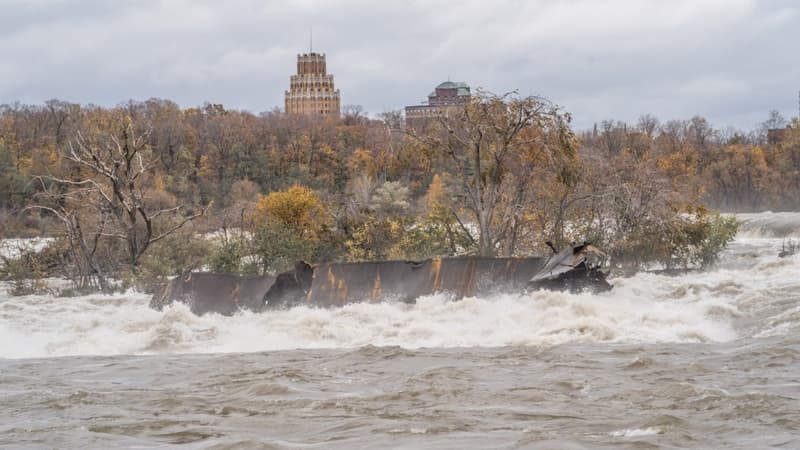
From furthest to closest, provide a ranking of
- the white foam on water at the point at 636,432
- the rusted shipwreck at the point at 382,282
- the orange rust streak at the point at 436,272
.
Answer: the orange rust streak at the point at 436,272 < the rusted shipwreck at the point at 382,282 < the white foam on water at the point at 636,432

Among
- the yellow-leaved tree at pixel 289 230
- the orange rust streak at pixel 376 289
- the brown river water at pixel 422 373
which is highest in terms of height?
the yellow-leaved tree at pixel 289 230

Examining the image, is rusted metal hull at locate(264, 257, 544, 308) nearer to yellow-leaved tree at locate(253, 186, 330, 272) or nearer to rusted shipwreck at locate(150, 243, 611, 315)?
rusted shipwreck at locate(150, 243, 611, 315)

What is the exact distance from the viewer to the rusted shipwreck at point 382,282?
55.3 feet

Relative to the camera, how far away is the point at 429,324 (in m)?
15.4

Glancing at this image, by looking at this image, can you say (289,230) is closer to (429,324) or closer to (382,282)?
(382,282)

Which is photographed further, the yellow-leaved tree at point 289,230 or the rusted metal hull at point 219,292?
the yellow-leaved tree at point 289,230

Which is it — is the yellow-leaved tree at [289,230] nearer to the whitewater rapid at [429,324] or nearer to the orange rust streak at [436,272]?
the whitewater rapid at [429,324]

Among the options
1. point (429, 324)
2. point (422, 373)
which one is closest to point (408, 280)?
point (429, 324)

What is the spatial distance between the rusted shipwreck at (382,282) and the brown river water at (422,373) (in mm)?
409

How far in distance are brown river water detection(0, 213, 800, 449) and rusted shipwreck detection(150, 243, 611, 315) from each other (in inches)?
16.1

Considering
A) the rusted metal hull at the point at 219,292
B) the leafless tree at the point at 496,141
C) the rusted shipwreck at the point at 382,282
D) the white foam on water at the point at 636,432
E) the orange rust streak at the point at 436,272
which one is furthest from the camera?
the leafless tree at the point at 496,141

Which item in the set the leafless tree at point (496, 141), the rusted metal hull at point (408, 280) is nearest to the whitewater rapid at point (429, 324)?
the rusted metal hull at point (408, 280)

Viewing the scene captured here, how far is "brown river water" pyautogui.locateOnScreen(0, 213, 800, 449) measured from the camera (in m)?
8.52

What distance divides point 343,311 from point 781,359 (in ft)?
24.6
